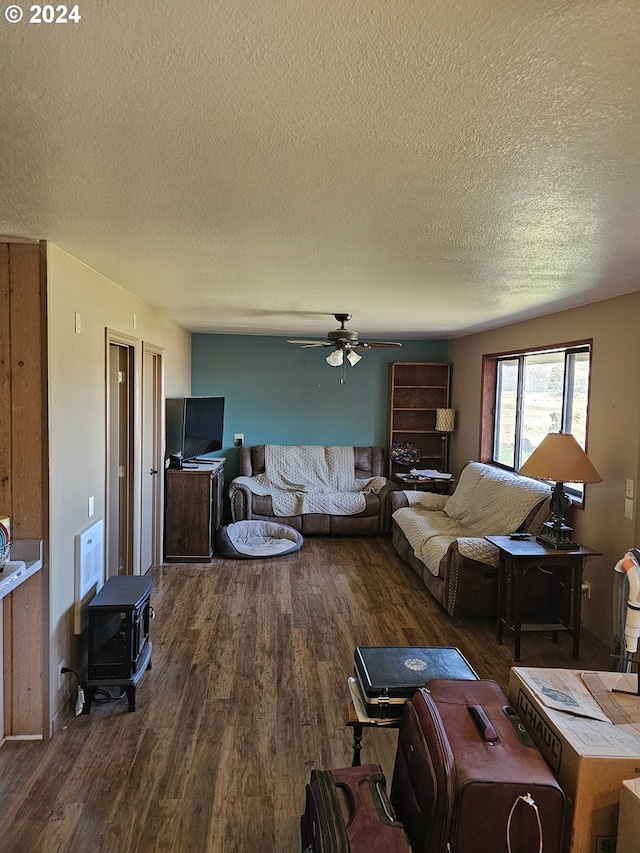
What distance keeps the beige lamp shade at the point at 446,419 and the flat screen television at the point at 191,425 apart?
2758mm

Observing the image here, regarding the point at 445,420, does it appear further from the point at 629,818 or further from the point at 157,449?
the point at 629,818

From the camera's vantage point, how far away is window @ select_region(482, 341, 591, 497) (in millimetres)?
4332

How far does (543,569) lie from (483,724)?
103 inches

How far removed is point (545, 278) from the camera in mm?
3131

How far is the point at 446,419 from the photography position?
6859mm

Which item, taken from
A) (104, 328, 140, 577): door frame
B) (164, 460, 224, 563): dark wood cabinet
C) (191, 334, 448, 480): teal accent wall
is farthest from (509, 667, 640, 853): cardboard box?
(191, 334, 448, 480): teal accent wall

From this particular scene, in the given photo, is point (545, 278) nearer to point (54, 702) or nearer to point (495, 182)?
point (495, 182)

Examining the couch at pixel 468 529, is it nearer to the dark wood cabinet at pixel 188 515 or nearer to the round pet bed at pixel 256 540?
the round pet bed at pixel 256 540

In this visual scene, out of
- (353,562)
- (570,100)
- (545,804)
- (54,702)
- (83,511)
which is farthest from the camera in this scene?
(353,562)

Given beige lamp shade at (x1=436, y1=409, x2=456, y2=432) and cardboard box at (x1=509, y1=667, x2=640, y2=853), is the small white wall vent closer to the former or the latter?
cardboard box at (x1=509, y1=667, x2=640, y2=853)

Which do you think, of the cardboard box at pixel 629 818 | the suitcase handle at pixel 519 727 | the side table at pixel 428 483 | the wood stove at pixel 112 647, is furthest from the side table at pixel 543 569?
the side table at pixel 428 483

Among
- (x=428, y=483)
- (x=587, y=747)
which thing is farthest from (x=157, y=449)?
(x=587, y=747)

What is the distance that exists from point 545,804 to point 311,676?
2.08m

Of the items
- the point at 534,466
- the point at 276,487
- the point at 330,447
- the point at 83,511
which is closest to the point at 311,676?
the point at 83,511
